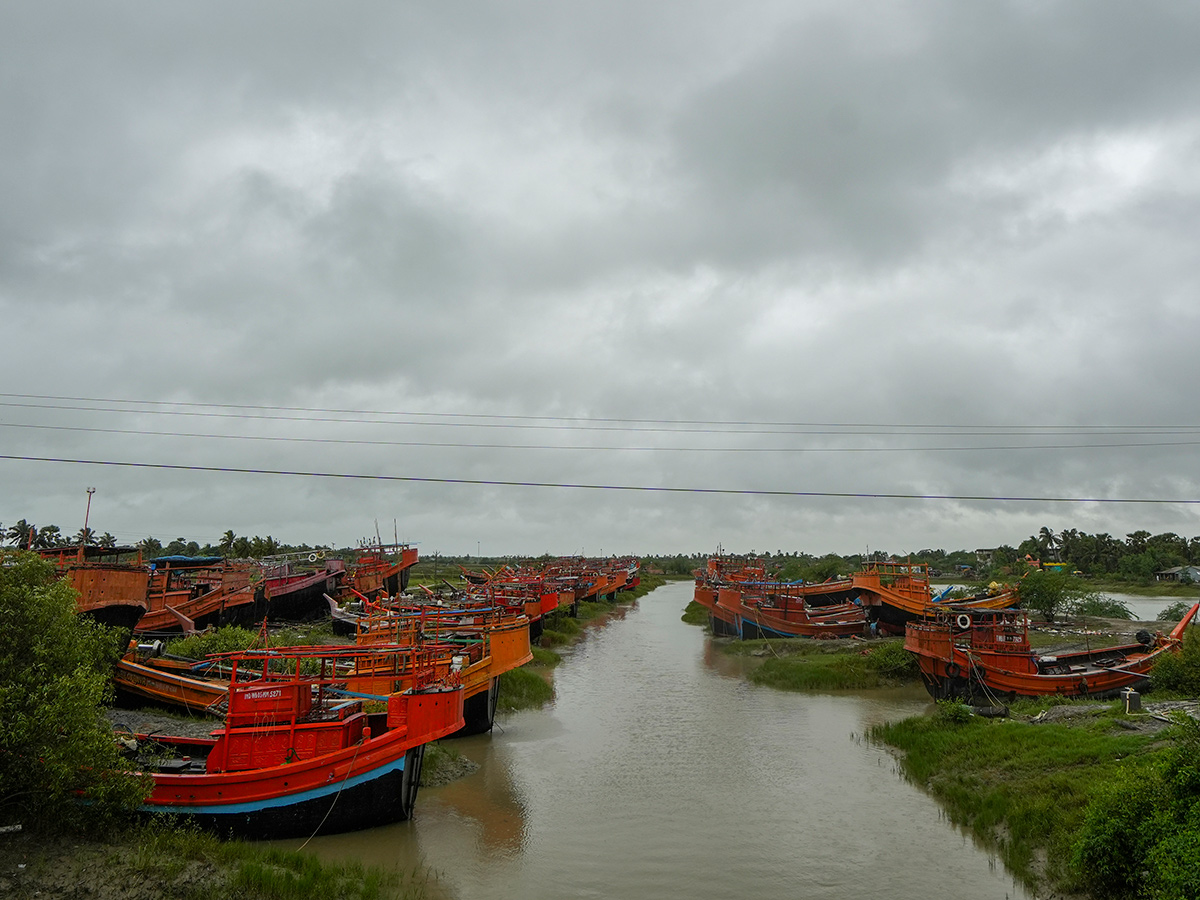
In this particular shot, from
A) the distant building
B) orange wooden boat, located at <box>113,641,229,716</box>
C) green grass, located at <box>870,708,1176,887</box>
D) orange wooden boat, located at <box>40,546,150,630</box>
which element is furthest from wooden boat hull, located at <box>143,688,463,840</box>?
the distant building

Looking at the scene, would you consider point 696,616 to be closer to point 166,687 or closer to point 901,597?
point 901,597

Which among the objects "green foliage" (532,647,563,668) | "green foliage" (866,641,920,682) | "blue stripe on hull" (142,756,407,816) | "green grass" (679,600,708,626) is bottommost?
"green grass" (679,600,708,626)

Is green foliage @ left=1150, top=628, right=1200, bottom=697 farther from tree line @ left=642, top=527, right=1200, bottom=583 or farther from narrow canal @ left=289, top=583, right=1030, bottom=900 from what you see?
tree line @ left=642, top=527, right=1200, bottom=583

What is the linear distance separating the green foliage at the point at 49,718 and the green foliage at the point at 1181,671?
2563cm

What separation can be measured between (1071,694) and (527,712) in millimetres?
16546

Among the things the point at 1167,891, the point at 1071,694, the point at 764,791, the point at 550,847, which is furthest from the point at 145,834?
the point at 1071,694

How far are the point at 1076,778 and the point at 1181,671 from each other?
11.3 metres

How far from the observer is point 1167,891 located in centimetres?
813

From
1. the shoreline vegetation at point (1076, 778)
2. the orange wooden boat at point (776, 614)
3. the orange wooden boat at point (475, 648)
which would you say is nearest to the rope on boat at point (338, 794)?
the orange wooden boat at point (475, 648)

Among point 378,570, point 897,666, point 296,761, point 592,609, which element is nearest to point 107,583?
point 296,761

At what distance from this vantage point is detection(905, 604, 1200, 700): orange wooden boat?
73.0 ft

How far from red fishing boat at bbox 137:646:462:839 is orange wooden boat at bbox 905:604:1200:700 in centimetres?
1688

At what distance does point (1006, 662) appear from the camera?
23141 mm

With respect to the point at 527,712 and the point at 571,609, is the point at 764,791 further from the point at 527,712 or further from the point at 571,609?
the point at 571,609
